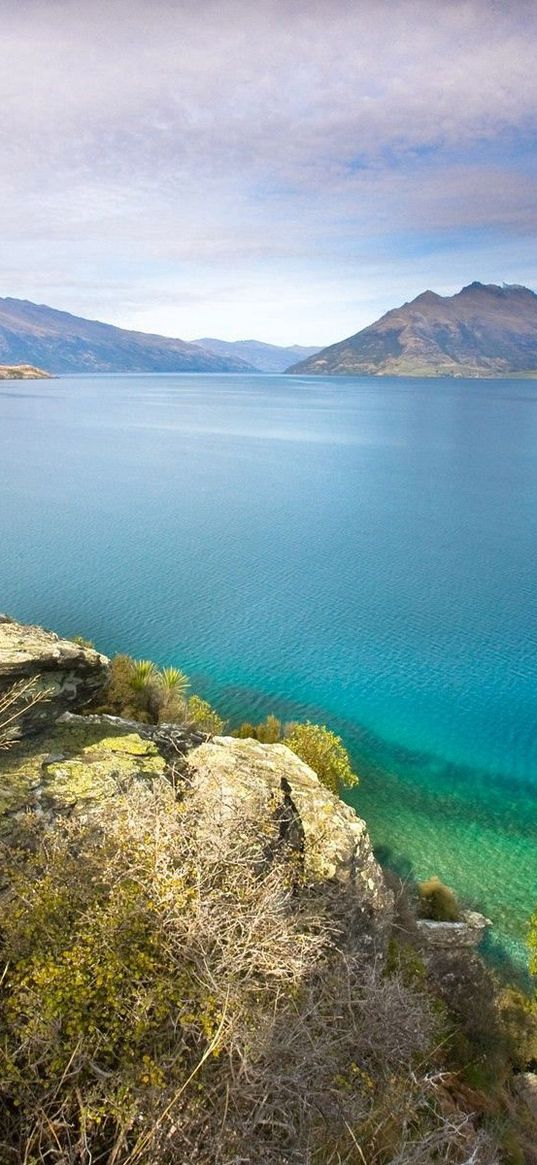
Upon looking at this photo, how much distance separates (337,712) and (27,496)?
224 feet

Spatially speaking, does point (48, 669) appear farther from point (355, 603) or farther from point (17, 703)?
point (355, 603)

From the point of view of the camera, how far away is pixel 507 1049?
64.3ft

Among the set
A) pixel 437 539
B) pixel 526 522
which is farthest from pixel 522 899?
pixel 526 522

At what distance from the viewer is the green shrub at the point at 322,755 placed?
95.5 feet

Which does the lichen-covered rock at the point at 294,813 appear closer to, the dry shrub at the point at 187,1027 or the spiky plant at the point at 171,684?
the dry shrub at the point at 187,1027

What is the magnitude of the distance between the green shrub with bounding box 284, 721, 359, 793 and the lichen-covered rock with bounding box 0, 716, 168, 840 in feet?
39.7

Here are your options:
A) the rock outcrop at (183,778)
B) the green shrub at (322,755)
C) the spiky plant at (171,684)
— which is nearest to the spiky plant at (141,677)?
the spiky plant at (171,684)

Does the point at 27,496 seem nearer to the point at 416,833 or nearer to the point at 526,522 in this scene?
the point at 526,522

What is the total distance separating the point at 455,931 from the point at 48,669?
18.4 meters

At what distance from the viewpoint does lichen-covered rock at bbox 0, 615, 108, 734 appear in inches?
759

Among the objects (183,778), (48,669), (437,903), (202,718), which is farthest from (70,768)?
(437,903)

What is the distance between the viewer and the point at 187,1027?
30.8ft

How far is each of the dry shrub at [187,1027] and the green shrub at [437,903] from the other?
1400 cm

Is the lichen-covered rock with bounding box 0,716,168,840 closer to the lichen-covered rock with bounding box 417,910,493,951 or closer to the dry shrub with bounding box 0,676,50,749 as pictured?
the dry shrub with bounding box 0,676,50,749
